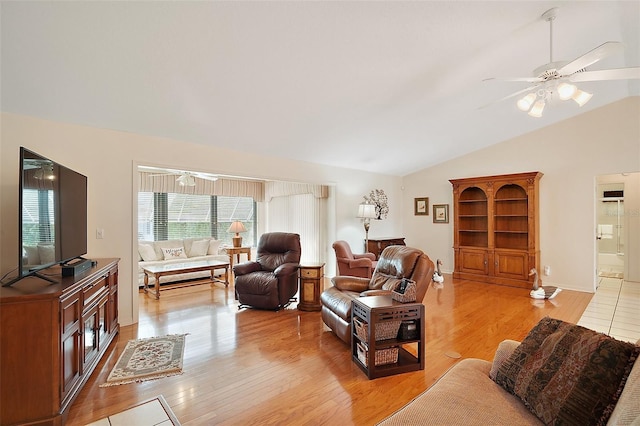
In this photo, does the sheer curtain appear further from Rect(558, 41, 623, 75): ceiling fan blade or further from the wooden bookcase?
Rect(558, 41, 623, 75): ceiling fan blade

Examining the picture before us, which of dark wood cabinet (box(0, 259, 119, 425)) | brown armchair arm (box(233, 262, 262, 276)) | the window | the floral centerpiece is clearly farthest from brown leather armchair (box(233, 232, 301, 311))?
the window

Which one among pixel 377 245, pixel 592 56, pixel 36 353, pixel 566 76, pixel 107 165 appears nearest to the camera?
pixel 36 353

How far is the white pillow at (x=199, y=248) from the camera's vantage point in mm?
6520

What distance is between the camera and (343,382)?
92.4 inches

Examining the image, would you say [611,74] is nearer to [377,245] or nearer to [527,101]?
[527,101]

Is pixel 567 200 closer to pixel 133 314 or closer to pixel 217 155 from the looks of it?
pixel 217 155

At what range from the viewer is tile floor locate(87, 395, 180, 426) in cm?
189

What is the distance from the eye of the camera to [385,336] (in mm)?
2506

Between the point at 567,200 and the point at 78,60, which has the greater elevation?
the point at 78,60

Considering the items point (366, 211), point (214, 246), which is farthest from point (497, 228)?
point (214, 246)

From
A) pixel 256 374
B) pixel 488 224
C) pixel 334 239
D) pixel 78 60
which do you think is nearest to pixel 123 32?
pixel 78 60

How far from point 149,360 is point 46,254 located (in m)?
1.25

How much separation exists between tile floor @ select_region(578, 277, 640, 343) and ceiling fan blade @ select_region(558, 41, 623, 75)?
9.61 ft

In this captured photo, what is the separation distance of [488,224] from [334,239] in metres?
3.12
